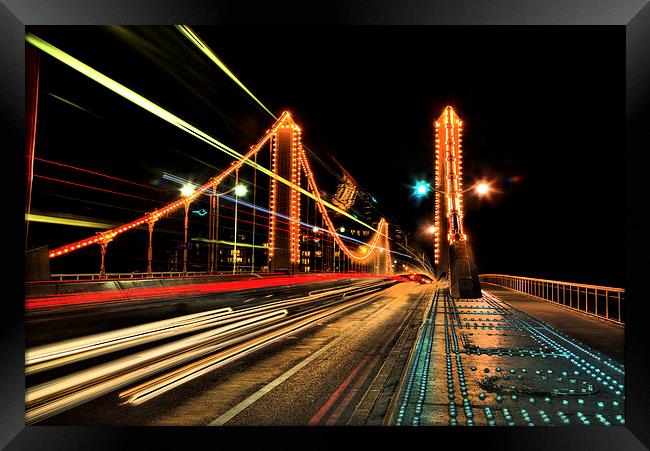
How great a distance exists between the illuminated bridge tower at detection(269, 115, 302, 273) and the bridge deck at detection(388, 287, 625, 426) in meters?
32.8

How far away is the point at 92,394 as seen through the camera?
771 centimetres

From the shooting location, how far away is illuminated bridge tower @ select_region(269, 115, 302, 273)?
46.6m

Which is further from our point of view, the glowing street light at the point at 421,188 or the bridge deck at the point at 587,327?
the glowing street light at the point at 421,188

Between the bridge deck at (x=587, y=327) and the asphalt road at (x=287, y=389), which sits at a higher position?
the bridge deck at (x=587, y=327)

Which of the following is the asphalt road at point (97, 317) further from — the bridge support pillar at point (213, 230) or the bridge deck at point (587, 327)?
the bridge support pillar at point (213, 230)

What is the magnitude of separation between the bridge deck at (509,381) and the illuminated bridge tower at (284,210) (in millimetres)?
32807

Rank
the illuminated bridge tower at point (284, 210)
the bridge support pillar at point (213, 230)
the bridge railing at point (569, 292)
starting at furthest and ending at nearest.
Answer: the illuminated bridge tower at point (284, 210)
the bridge support pillar at point (213, 230)
the bridge railing at point (569, 292)

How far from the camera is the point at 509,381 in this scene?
8.41 metres

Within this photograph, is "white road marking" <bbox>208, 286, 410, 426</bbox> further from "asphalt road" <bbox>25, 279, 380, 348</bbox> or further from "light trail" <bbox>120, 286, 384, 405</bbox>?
"asphalt road" <bbox>25, 279, 380, 348</bbox>

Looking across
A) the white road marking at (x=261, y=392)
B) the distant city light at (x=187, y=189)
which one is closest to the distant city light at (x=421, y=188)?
the white road marking at (x=261, y=392)

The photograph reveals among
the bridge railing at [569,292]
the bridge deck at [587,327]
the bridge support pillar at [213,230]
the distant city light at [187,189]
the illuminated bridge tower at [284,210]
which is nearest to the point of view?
the bridge deck at [587,327]

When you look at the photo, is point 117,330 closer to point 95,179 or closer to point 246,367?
point 246,367

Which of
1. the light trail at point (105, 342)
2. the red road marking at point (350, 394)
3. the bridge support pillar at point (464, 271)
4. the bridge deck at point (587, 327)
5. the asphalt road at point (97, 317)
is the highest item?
the bridge support pillar at point (464, 271)
